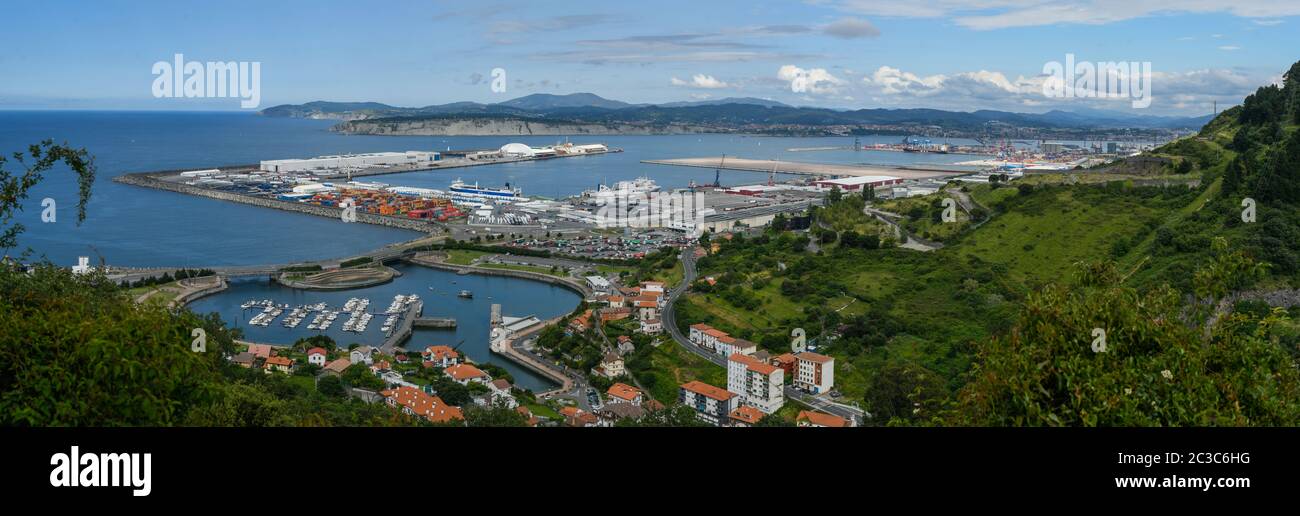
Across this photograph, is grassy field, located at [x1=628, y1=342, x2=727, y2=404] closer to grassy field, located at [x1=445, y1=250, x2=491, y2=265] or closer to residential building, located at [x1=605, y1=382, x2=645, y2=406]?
residential building, located at [x1=605, y1=382, x2=645, y2=406]

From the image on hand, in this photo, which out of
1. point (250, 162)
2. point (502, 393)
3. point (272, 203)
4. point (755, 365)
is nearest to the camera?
point (755, 365)

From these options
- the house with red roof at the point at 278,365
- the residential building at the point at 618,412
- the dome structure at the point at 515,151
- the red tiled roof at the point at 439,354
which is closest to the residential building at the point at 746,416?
the residential building at the point at 618,412

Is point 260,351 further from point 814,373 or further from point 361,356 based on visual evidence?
point 814,373

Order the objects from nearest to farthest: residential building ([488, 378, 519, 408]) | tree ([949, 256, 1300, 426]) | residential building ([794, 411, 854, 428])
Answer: tree ([949, 256, 1300, 426])
residential building ([794, 411, 854, 428])
residential building ([488, 378, 519, 408])

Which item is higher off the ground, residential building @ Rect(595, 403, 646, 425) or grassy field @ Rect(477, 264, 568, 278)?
grassy field @ Rect(477, 264, 568, 278)

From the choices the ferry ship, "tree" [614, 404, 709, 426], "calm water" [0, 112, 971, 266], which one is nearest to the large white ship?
the ferry ship

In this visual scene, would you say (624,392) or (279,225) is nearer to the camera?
(624,392)

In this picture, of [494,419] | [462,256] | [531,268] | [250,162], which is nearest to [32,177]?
[494,419]
